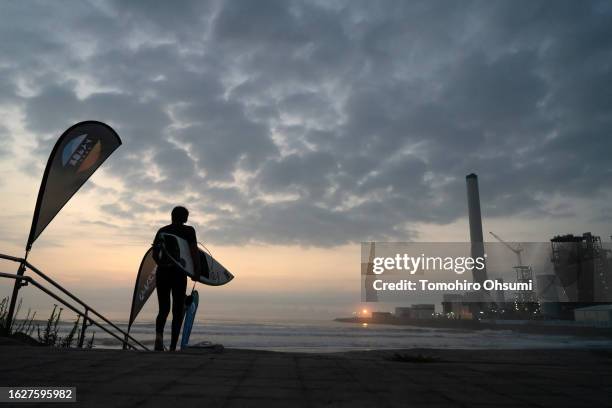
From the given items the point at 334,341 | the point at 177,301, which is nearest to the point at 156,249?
the point at 177,301

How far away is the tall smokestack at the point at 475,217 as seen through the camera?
88250 mm

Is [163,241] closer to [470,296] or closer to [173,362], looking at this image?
[173,362]

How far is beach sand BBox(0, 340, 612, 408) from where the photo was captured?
2354 mm

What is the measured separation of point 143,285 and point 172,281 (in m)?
5.80

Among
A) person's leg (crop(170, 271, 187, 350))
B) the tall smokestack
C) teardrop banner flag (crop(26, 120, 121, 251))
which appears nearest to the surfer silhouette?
person's leg (crop(170, 271, 187, 350))

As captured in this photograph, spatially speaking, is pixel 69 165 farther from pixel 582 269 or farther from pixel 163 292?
pixel 582 269

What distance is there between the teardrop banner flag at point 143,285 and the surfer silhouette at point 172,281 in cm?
512

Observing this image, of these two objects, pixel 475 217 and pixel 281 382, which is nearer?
pixel 281 382

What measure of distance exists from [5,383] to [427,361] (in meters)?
4.49

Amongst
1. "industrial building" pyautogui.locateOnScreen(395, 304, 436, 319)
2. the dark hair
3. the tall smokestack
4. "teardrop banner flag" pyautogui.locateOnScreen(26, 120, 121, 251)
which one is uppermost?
the tall smokestack

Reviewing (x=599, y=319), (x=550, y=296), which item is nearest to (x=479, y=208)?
(x=550, y=296)

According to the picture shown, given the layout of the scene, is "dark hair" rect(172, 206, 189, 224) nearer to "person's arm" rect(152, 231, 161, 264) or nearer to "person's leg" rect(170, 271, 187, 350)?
"person's arm" rect(152, 231, 161, 264)

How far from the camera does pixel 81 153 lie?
718 centimetres

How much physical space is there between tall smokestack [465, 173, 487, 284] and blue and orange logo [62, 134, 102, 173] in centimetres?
9294
